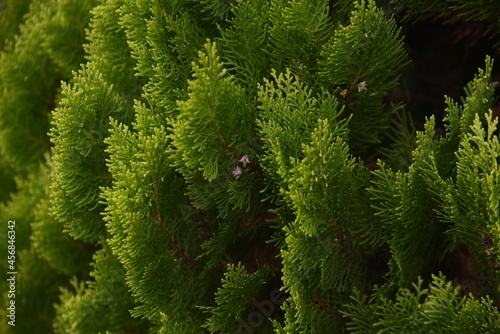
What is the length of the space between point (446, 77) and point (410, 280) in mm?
2467

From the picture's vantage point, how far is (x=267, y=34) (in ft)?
9.77

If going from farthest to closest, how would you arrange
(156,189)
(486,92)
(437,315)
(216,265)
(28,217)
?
(28,217) → (216,265) → (156,189) → (486,92) → (437,315)

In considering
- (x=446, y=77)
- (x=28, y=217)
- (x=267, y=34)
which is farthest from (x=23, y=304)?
(x=446, y=77)

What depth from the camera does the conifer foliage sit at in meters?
2.55

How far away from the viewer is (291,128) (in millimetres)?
2664

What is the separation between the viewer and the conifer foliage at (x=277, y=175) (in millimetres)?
2553

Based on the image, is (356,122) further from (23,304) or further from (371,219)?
(23,304)

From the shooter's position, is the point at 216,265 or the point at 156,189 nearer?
the point at 156,189

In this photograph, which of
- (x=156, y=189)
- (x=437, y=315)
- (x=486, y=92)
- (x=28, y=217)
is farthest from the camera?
(x=28, y=217)

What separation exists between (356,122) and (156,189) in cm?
Result: 107

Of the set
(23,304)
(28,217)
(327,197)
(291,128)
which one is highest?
(291,128)

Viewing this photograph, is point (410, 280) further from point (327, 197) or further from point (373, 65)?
point (373, 65)

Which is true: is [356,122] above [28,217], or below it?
above

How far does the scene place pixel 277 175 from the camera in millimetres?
2713
